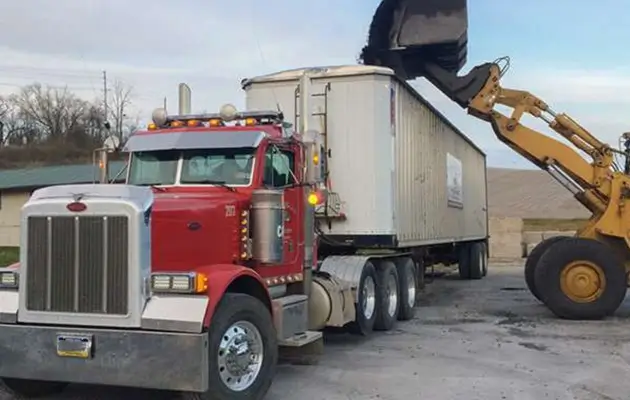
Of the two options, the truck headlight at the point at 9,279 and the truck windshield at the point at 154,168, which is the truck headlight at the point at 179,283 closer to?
the truck headlight at the point at 9,279

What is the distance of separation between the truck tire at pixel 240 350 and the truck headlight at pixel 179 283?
0.27 meters

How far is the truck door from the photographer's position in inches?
311

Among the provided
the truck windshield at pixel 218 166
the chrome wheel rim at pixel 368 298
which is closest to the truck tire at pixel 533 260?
the chrome wheel rim at pixel 368 298

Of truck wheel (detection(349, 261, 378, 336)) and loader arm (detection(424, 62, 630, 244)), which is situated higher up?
loader arm (detection(424, 62, 630, 244))

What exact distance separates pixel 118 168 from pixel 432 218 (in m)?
7.32

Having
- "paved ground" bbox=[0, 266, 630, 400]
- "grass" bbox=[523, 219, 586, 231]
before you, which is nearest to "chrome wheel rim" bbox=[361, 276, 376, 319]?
"paved ground" bbox=[0, 266, 630, 400]

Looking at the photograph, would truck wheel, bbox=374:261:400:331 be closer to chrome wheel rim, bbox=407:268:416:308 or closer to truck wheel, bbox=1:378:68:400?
chrome wheel rim, bbox=407:268:416:308

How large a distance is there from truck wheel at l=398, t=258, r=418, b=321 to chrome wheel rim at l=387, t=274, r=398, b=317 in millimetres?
337

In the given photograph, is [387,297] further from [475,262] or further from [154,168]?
[475,262]

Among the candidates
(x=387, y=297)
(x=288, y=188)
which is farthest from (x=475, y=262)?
(x=288, y=188)

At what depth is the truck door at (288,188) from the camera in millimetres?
7906

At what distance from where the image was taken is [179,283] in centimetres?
598

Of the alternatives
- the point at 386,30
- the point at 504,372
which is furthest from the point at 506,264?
the point at 504,372

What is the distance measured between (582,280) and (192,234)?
25.7 ft
